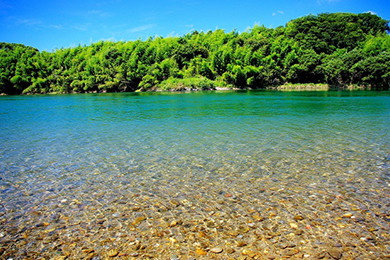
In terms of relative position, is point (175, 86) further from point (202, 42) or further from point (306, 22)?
point (306, 22)

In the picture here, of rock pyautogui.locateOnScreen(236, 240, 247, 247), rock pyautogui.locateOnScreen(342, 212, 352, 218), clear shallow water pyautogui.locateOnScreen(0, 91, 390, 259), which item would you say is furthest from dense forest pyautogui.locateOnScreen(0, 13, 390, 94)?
rock pyautogui.locateOnScreen(236, 240, 247, 247)

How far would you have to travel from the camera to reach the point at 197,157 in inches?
325

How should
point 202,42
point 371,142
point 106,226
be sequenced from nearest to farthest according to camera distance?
point 106,226, point 371,142, point 202,42

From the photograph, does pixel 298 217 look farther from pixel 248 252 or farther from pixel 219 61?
pixel 219 61

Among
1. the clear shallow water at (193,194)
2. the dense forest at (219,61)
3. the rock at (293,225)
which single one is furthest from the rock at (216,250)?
the dense forest at (219,61)

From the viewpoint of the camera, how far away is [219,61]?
83.7 m

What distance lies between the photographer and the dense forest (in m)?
77.1

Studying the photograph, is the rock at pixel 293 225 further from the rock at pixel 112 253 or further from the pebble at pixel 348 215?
the rock at pixel 112 253

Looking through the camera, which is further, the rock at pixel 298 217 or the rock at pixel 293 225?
the rock at pixel 298 217

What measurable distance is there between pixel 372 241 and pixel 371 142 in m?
7.44

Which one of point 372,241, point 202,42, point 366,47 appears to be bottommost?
point 372,241

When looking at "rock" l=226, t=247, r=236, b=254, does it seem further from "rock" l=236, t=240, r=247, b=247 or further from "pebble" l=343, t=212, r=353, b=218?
"pebble" l=343, t=212, r=353, b=218

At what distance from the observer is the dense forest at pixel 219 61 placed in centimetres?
7712

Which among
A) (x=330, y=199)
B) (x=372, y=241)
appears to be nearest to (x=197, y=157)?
(x=330, y=199)
